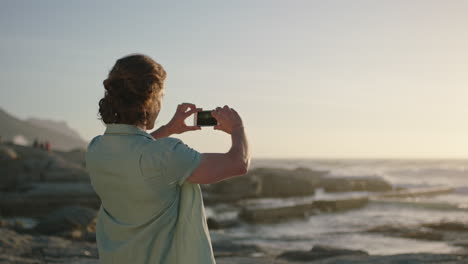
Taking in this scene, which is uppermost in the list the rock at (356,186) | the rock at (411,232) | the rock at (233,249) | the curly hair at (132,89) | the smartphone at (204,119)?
the curly hair at (132,89)

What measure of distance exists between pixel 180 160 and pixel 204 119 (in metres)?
0.52

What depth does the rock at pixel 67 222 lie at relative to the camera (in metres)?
12.2

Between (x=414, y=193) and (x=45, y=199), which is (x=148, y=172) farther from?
(x=414, y=193)

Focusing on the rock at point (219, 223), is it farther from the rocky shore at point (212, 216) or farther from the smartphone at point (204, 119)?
the smartphone at point (204, 119)

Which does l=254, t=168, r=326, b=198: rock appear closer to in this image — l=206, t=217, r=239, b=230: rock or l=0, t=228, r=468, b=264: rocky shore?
Result: l=206, t=217, r=239, b=230: rock

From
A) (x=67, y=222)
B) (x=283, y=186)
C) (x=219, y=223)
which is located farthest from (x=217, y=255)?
(x=283, y=186)

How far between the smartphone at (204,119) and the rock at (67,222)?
10.5 metres

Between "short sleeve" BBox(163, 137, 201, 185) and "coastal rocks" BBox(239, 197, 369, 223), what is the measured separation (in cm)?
1902

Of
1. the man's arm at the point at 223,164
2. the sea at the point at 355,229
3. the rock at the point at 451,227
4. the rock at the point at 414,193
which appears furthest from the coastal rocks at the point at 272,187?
the man's arm at the point at 223,164

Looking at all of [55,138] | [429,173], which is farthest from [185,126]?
[55,138]

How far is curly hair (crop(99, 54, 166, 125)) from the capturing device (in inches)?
72.8

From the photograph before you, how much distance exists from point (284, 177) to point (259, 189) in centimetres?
428

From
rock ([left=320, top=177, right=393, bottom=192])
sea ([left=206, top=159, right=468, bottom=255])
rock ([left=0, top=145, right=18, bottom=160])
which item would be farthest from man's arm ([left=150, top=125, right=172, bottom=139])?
rock ([left=320, top=177, right=393, bottom=192])

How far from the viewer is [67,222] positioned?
41.0ft
